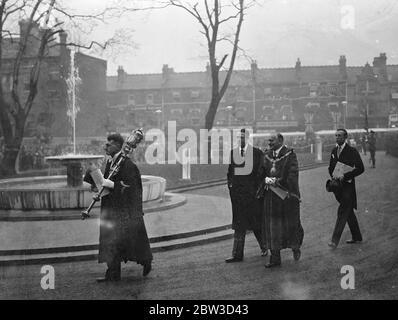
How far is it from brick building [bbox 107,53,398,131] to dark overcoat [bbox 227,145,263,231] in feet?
158

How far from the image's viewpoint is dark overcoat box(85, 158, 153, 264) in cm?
667

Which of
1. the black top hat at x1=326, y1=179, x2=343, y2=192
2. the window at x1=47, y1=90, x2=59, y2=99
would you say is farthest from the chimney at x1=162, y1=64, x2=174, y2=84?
the black top hat at x1=326, y1=179, x2=343, y2=192

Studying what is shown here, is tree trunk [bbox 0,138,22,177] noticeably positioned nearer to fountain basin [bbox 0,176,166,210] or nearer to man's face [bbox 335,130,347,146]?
fountain basin [bbox 0,176,166,210]

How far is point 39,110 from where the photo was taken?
46.5 meters

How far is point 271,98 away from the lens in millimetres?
62812

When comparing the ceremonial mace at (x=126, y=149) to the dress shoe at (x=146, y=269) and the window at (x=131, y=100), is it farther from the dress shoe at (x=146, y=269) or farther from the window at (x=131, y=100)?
the window at (x=131, y=100)

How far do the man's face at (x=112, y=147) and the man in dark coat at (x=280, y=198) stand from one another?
7.48 ft

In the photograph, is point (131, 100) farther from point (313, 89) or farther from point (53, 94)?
point (313, 89)

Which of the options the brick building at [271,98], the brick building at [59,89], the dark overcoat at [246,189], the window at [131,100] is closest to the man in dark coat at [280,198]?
the dark overcoat at [246,189]

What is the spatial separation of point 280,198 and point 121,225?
2.46 m

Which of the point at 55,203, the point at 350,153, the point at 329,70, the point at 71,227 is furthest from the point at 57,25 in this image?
the point at 329,70

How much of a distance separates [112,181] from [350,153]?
433 cm
